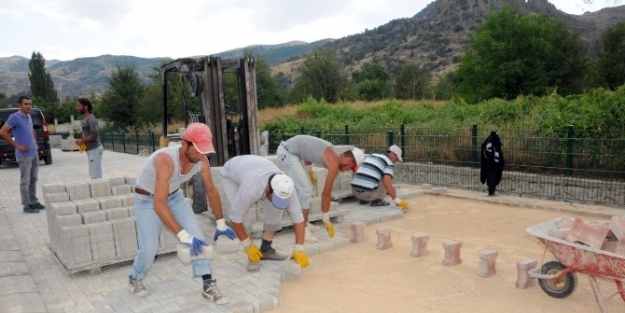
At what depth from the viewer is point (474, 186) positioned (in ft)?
30.5

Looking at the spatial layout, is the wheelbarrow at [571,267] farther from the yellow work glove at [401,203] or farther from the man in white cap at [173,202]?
the yellow work glove at [401,203]

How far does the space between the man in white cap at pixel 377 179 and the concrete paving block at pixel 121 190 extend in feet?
12.1

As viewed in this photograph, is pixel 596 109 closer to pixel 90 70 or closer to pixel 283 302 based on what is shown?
pixel 283 302

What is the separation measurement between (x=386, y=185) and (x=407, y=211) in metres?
0.73

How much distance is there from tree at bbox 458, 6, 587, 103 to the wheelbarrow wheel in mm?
28966

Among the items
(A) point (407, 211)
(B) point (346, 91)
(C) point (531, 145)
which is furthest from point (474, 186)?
(B) point (346, 91)

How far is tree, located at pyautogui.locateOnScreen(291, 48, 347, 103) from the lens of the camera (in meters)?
36.3

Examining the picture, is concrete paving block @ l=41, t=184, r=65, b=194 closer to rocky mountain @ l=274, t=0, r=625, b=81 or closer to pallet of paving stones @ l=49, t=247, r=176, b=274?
pallet of paving stones @ l=49, t=247, r=176, b=274

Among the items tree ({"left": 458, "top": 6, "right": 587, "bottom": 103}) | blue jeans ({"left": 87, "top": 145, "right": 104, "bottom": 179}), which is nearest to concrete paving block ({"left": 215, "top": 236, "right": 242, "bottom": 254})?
blue jeans ({"left": 87, "top": 145, "right": 104, "bottom": 179})

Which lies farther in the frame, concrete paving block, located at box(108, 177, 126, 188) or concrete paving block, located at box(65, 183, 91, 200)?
concrete paving block, located at box(108, 177, 126, 188)

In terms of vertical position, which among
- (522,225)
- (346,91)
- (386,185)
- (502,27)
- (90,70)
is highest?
(90,70)

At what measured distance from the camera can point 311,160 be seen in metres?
5.88

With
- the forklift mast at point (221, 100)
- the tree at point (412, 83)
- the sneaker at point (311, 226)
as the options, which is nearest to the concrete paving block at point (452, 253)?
the sneaker at point (311, 226)

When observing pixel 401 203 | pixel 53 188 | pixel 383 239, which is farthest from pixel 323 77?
pixel 383 239
